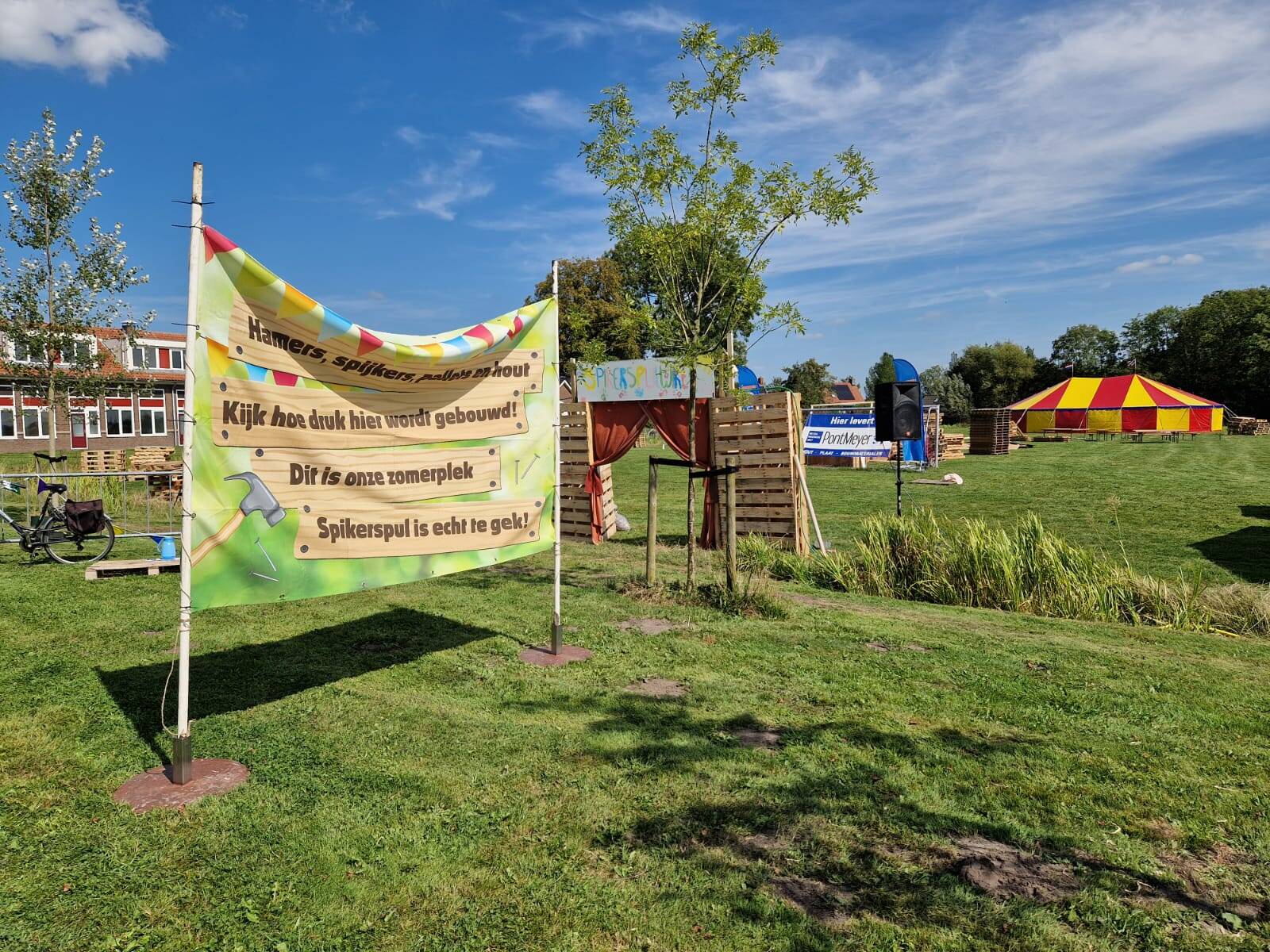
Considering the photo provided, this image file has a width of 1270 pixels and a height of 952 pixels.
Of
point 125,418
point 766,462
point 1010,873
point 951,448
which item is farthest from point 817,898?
point 125,418

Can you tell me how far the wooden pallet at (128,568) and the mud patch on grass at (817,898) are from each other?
1007 centimetres

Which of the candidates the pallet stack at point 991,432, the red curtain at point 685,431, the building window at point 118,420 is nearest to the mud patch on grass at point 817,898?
the red curtain at point 685,431

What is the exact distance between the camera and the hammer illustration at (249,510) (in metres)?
4.25

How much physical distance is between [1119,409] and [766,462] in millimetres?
44064

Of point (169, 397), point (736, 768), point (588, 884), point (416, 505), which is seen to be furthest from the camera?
point (169, 397)

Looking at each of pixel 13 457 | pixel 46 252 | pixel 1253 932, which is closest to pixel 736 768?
pixel 1253 932

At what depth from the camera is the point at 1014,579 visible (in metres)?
9.43

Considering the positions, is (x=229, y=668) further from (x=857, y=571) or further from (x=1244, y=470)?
(x=1244, y=470)

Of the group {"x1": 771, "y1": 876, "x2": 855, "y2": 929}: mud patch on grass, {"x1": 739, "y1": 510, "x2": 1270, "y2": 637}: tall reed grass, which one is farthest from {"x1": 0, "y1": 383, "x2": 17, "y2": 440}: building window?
{"x1": 771, "y1": 876, "x2": 855, "y2": 929}: mud patch on grass

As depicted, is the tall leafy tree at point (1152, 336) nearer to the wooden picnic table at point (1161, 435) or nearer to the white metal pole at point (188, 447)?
the wooden picnic table at point (1161, 435)

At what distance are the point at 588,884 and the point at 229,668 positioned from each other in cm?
424

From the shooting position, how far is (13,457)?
33656mm

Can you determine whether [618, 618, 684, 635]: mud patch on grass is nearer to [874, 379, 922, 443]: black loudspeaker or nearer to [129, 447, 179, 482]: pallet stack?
[874, 379, 922, 443]: black loudspeaker

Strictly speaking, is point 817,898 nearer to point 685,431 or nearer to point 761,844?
point 761,844
